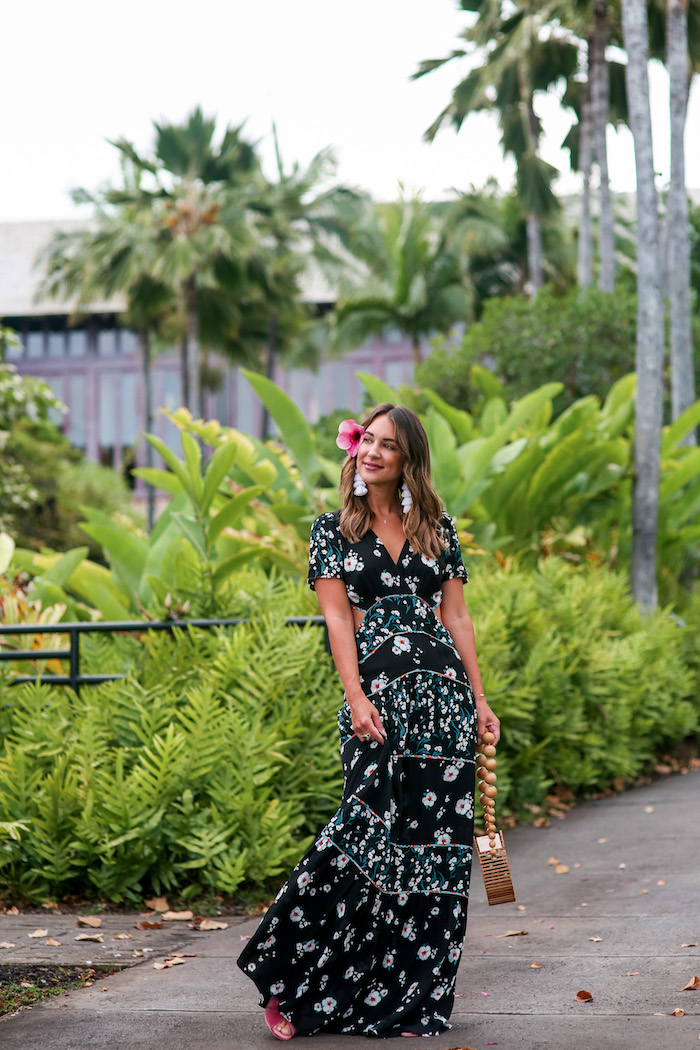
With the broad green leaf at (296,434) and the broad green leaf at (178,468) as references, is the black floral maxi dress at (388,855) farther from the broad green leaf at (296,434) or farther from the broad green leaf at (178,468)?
the broad green leaf at (296,434)

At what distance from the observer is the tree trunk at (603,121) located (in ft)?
73.2

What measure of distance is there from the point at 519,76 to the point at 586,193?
9.64 feet

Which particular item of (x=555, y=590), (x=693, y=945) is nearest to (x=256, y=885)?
(x=693, y=945)

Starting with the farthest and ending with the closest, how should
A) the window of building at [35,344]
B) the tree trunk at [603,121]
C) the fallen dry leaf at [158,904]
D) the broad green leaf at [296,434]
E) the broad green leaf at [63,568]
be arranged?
the window of building at [35,344]
the tree trunk at [603,121]
the broad green leaf at [296,434]
the broad green leaf at [63,568]
the fallen dry leaf at [158,904]

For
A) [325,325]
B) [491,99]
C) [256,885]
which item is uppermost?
[491,99]

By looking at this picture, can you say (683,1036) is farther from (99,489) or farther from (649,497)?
(99,489)

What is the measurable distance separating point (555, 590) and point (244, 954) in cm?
578

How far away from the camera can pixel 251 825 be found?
534cm

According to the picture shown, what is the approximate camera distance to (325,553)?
12.0 ft

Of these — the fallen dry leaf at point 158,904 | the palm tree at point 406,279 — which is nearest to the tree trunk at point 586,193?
the palm tree at point 406,279

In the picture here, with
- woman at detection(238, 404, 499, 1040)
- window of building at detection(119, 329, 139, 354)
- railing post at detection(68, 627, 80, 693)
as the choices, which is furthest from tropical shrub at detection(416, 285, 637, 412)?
window of building at detection(119, 329, 139, 354)

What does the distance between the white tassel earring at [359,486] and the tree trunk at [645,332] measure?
8518 millimetres

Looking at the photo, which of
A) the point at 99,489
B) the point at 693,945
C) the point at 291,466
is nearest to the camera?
the point at 693,945

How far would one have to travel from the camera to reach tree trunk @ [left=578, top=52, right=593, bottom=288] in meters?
25.0
